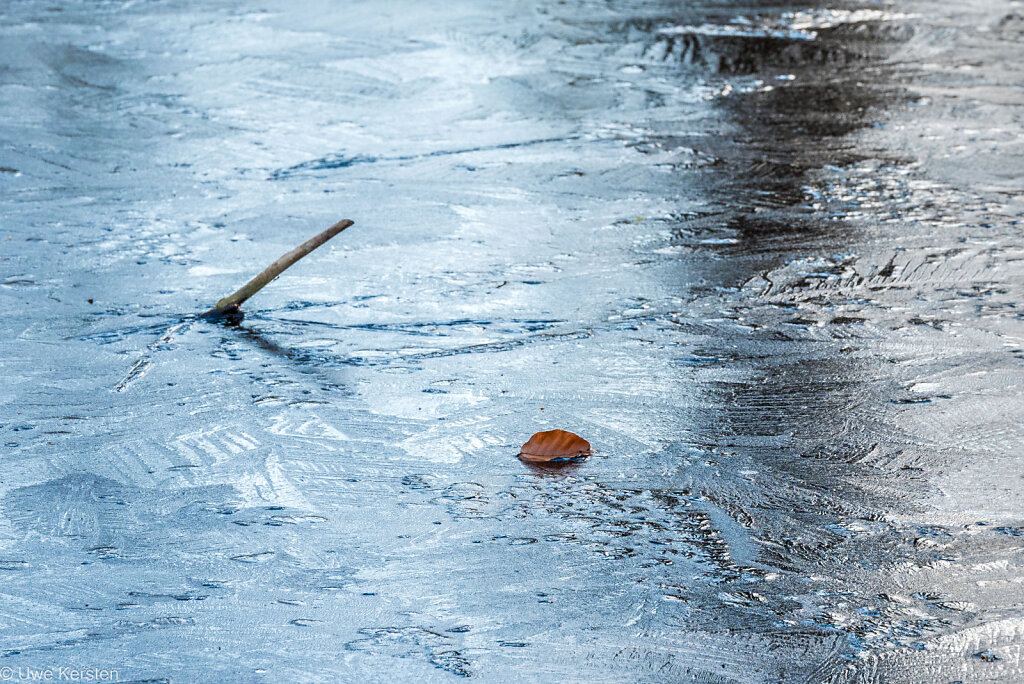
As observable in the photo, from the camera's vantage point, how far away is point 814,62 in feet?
27.1

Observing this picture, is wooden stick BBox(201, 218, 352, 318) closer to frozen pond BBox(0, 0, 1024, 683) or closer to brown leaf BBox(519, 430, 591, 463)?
frozen pond BBox(0, 0, 1024, 683)

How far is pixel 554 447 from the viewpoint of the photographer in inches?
132

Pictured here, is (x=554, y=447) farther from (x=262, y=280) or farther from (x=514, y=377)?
(x=262, y=280)

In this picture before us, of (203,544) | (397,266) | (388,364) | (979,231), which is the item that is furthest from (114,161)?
(979,231)

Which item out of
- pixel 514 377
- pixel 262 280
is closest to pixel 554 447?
pixel 514 377

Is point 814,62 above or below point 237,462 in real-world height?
above

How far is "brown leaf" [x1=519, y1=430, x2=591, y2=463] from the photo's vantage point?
3.35 m

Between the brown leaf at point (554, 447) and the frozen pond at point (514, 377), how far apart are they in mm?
46

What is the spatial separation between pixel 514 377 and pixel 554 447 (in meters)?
0.55

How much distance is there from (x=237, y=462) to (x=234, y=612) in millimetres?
746

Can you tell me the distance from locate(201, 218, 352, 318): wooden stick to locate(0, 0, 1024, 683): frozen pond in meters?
0.11

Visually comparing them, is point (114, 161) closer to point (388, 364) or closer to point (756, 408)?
point (388, 364)

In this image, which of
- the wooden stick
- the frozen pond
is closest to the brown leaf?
the frozen pond

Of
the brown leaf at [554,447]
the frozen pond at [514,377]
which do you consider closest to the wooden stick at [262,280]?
the frozen pond at [514,377]
